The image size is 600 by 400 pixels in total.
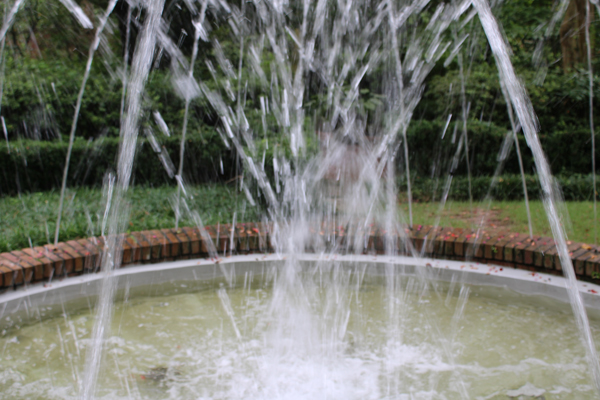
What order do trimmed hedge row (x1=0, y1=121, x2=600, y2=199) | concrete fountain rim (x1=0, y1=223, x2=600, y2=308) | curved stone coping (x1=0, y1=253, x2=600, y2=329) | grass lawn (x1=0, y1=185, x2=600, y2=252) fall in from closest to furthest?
curved stone coping (x1=0, y1=253, x2=600, y2=329) → concrete fountain rim (x1=0, y1=223, x2=600, y2=308) → grass lawn (x1=0, y1=185, x2=600, y2=252) → trimmed hedge row (x1=0, y1=121, x2=600, y2=199)

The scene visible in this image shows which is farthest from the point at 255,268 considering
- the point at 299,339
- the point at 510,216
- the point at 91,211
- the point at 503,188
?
the point at 503,188

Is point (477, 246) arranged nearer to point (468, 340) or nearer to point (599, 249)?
point (599, 249)

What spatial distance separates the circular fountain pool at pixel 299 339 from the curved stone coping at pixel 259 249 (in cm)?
22

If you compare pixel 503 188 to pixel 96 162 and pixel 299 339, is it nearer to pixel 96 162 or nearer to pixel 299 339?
pixel 299 339

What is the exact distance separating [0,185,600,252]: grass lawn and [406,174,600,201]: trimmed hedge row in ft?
1.08

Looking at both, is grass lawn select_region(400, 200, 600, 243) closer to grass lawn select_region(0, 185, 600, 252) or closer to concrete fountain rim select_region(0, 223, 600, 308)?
grass lawn select_region(0, 185, 600, 252)

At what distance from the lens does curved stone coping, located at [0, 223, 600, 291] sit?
390 centimetres

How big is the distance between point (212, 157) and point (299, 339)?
555 cm

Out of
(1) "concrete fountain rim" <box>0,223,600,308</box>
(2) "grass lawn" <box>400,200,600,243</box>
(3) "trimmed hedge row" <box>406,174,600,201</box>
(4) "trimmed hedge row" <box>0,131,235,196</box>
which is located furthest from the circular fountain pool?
(4) "trimmed hedge row" <box>0,131,235,196</box>

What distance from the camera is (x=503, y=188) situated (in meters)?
7.53

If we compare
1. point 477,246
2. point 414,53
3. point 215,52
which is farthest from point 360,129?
point 477,246

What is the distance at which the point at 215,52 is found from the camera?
36.5 ft

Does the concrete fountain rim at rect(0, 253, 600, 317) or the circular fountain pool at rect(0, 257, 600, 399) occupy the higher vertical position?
the concrete fountain rim at rect(0, 253, 600, 317)

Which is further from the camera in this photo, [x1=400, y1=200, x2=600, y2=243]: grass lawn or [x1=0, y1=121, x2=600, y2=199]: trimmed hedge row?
[x1=0, y1=121, x2=600, y2=199]: trimmed hedge row
